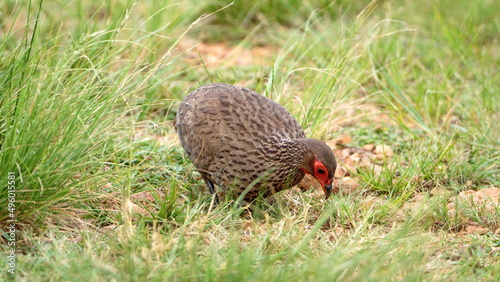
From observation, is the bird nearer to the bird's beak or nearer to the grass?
the bird's beak

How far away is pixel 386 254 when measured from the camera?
3.47m

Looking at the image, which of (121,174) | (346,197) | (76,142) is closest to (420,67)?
(346,197)

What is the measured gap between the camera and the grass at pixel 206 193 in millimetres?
3344

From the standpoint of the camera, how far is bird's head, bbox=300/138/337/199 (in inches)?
164

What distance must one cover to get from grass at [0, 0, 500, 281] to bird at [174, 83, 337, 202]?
188 mm

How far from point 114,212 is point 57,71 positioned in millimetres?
920

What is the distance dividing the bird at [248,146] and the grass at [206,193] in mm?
188

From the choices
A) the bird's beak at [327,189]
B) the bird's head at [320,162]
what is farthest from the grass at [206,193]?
the bird's head at [320,162]

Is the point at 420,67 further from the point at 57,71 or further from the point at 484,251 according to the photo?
the point at 57,71

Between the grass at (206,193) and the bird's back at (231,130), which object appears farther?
the bird's back at (231,130)

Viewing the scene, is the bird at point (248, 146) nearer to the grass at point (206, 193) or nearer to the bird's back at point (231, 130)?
the bird's back at point (231, 130)

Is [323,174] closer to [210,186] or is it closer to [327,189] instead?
[327,189]

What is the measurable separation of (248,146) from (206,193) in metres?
0.64

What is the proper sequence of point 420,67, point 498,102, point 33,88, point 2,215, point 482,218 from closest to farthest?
point 2,215 → point 33,88 → point 482,218 → point 498,102 → point 420,67
